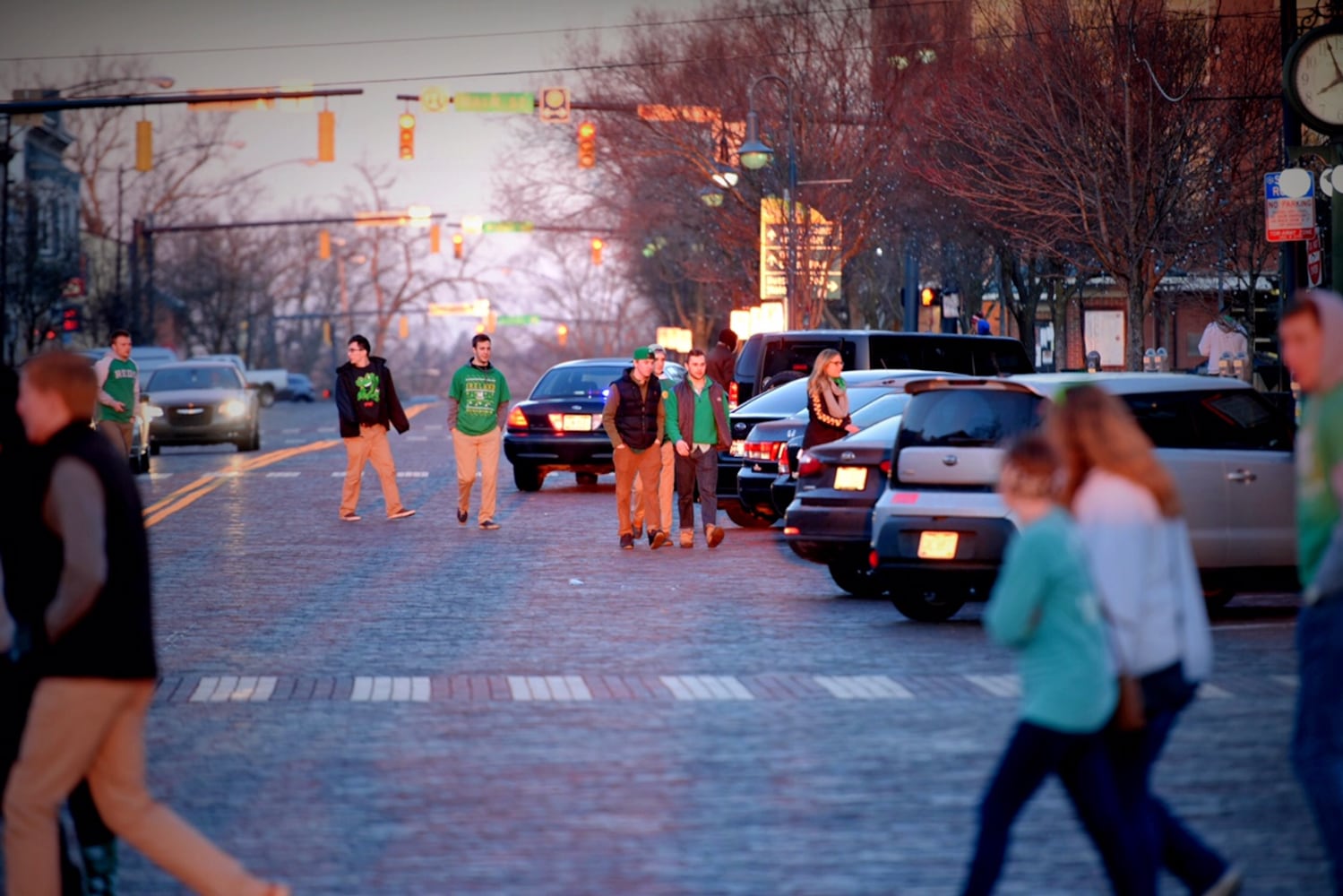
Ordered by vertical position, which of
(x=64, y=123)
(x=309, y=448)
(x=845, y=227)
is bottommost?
(x=309, y=448)

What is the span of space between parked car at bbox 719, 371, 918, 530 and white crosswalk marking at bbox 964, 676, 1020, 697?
817 centimetres

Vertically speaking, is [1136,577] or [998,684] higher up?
[1136,577]

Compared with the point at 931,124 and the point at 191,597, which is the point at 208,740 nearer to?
the point at 191,597

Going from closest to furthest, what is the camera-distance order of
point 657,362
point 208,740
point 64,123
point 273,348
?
point 208,740, point 657,362, point 64,123, point 273,348

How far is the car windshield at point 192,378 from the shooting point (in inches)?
1533

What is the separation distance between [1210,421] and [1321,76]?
6868mm

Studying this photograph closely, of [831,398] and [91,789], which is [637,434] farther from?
[91,789]

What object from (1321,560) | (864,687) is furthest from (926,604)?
(1321,560)

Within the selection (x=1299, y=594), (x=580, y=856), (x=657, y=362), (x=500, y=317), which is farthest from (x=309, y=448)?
(x=500, y=317)

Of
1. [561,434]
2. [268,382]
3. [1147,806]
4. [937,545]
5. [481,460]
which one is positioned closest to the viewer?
[1147,806]

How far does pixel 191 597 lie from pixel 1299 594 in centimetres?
786

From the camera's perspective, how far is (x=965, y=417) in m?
12.9

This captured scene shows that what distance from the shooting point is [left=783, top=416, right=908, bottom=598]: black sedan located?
14.2 metres

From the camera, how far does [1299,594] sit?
14984 mm
